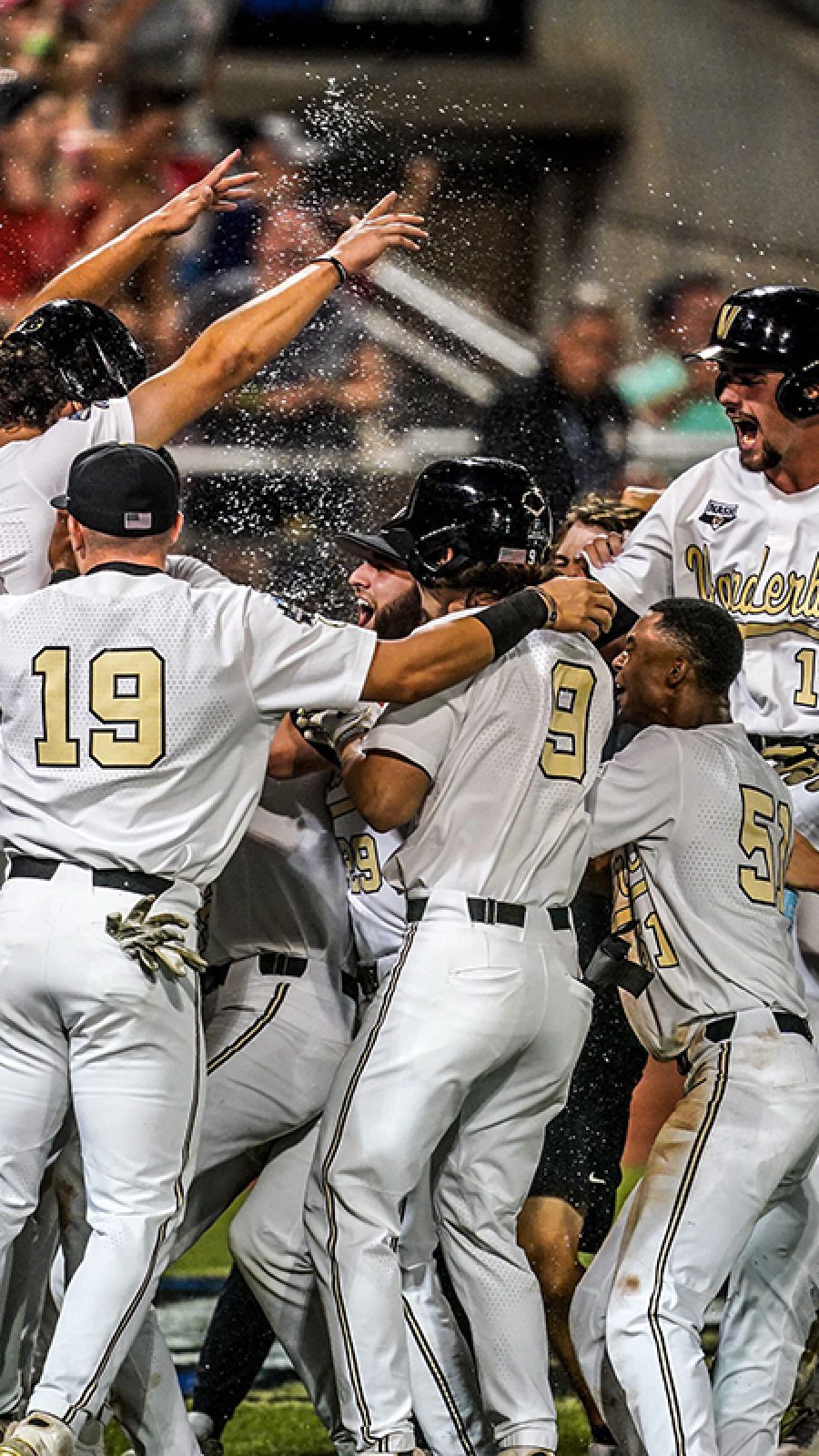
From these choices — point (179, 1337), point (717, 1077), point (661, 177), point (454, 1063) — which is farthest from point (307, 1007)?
point (661, 177)

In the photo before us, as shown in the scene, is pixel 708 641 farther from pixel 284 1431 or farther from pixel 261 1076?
pixel 284 1431

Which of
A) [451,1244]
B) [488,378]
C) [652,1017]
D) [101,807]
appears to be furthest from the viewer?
[488,378]

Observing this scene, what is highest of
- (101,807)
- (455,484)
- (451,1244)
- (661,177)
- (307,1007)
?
(661,177)

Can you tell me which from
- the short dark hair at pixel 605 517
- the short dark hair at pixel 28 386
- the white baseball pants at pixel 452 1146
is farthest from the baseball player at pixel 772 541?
the short dark hair at pixel 28 386

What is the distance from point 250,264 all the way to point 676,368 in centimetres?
134

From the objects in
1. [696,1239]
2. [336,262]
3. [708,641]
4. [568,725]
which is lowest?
[696,1239]

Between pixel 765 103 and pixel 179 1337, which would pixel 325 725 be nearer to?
pixel 179 1337

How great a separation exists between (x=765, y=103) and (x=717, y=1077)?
357cm

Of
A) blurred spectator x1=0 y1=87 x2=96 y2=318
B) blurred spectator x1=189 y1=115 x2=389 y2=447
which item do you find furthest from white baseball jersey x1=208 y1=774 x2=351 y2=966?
blurred spectator x1=0 y1=87 x2=96 y2=318

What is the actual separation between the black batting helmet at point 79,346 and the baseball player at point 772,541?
1.26m

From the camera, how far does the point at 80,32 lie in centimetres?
565

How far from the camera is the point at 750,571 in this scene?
13.6 feet

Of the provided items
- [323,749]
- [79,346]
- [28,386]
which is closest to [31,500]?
[28,386]

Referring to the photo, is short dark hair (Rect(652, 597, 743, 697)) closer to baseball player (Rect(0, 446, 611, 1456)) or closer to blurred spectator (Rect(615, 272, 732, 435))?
baseball player (Rect(0, 446, 611, 1456))
